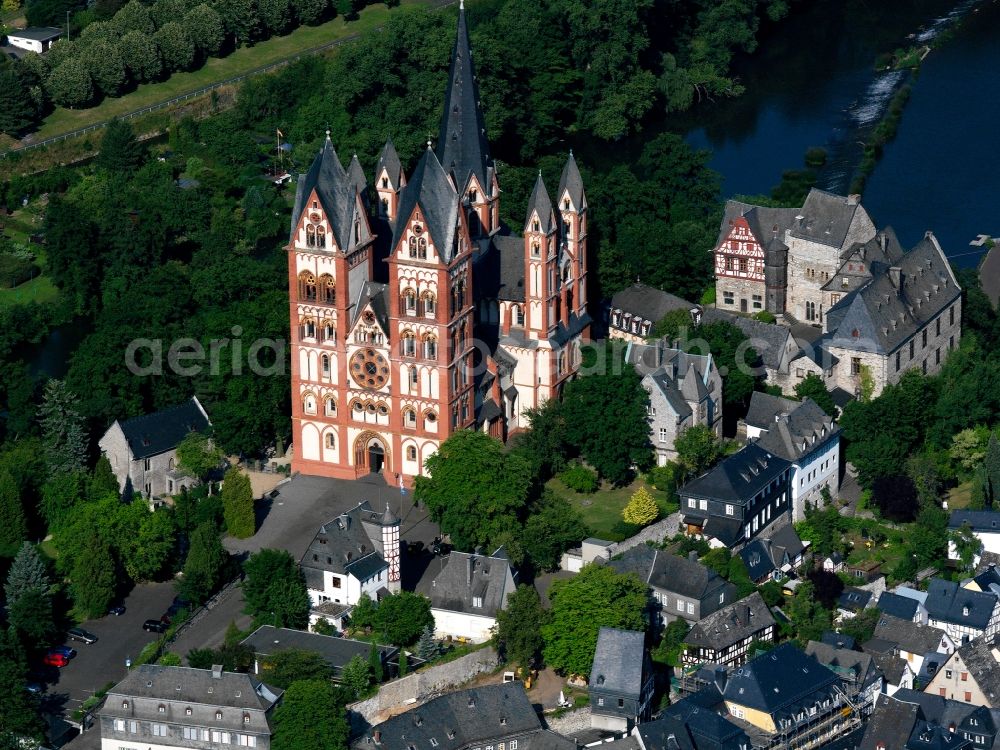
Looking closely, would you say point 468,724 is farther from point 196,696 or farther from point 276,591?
point 276,591

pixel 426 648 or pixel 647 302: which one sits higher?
pixel 647 302

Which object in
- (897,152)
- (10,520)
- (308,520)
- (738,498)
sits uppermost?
(738,498)

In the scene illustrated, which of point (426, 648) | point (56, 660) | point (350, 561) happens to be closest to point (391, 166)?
point (350, 561)

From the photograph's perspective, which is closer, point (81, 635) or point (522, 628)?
point (522, 628)

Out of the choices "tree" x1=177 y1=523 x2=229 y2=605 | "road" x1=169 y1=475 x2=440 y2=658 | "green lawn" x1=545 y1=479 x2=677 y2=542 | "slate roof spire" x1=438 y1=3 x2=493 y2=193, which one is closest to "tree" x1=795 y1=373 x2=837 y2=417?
"green lawn" x1=545 y1=479 x2=677 y2=542

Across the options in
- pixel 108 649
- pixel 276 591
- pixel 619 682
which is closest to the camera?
pixel 619 682
